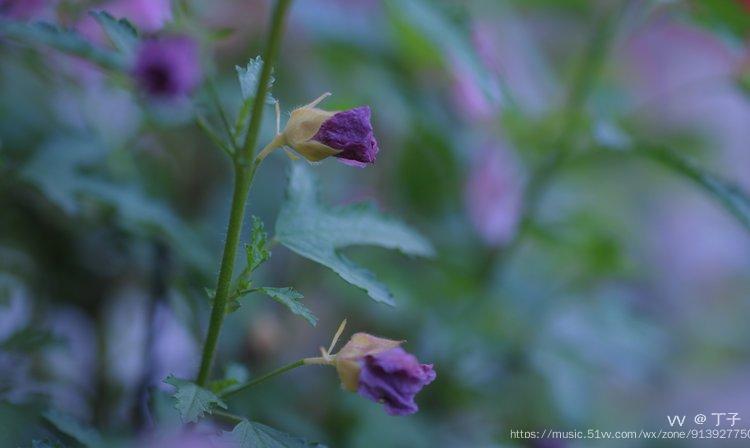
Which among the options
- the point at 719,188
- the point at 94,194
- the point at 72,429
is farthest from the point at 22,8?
the point at 719,188

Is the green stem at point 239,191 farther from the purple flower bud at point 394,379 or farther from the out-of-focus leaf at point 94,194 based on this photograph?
the out-of-focus leaf at point 94,194

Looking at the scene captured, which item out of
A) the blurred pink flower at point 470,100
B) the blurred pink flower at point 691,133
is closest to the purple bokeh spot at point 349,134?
the blurred pink flower at point 470,100

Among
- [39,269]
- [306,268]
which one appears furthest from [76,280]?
[306,268]

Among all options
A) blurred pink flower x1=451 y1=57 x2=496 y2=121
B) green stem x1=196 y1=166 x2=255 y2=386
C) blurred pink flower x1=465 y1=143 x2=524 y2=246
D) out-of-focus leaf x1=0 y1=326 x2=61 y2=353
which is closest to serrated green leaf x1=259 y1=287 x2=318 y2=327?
green stem x1=196 y1=166 x2=255 y2=386

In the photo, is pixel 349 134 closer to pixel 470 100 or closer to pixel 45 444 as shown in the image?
pixel 45 444
